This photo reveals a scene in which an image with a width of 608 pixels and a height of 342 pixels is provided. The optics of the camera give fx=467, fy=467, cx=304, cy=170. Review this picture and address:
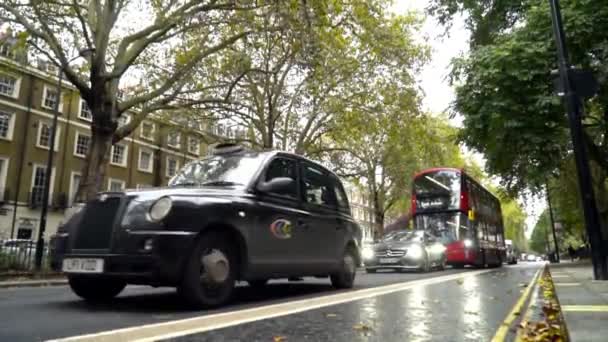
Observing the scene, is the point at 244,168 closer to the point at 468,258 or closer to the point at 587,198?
the point at 587,198

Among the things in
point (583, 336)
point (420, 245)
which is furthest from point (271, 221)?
point (420, 245)

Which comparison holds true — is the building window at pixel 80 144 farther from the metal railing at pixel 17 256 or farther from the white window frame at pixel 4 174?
the metal railing at pixel 17 256

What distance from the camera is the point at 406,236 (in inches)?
649

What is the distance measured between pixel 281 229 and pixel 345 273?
207 cm

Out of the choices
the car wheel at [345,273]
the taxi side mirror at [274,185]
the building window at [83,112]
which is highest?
the building window at [83,112]

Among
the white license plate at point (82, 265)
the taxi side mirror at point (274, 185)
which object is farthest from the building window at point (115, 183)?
the taxi side mirror at point (274, 185)

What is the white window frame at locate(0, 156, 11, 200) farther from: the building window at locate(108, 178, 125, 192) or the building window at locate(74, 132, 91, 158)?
the building window at locate(108, 178, 125, 192)

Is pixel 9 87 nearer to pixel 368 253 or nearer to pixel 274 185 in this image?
pixel 368 253

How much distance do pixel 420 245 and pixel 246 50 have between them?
9.13 metres

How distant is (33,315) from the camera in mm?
4020

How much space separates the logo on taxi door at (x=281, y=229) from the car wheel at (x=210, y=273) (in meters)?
0.68

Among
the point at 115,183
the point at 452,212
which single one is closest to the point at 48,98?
the point at 115,183

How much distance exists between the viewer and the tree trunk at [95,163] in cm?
1358

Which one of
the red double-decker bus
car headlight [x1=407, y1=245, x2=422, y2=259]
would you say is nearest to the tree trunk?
car headlight [x1=407, y1=245, x2=422, y2=259]
